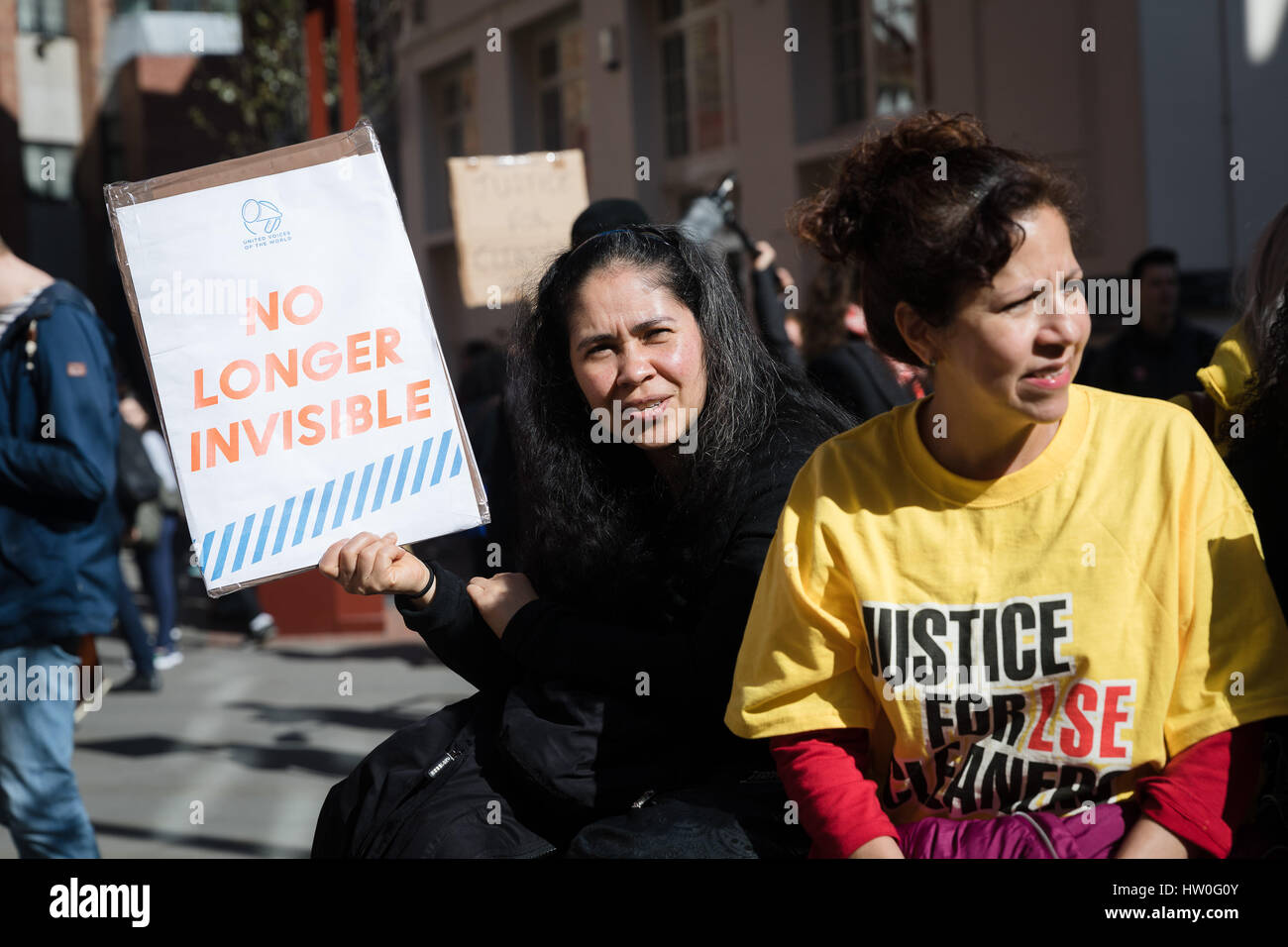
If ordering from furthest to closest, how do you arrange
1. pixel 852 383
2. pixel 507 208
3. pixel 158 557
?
1. pixel 158 557
2. pixel 507 208
3. pixel 852 383

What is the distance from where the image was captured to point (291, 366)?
7.47 ft

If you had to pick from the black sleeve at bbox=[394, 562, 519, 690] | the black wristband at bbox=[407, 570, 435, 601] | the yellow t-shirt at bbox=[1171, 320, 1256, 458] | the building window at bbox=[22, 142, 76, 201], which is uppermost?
the building window at bbox=[22, 142, 76, 201]

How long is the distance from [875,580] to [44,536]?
2.39 meters

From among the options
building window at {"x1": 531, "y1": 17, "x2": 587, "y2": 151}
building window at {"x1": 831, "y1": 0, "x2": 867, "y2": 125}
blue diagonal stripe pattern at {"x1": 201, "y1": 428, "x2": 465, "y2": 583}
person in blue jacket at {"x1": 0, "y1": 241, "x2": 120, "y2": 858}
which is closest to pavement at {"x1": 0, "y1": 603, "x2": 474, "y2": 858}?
person in blue jacket at {"x1": 0, "y1": 241, "x2": 120, "y2": 858}

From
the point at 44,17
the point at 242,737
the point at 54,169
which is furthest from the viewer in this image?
the point at 44,17

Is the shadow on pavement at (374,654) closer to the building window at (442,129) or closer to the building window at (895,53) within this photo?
the building window at (895,53)

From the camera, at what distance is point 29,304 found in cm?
345

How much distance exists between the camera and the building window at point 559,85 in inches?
631

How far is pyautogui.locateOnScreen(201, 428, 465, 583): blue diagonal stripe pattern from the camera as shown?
2.28 m

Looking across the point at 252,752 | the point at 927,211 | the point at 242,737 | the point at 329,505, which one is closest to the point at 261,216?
the point at 329,505

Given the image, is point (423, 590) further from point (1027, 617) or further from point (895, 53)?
point (895, 53)

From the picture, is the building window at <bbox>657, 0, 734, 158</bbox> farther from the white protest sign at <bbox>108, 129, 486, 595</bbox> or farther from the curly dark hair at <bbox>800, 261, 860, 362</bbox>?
the white protest sign at <bbox>108, 129, 486, 595</bbox>
